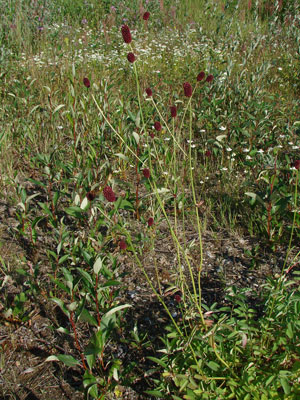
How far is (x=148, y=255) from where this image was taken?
2.31 m

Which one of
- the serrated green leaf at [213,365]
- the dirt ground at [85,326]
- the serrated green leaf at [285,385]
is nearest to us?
the serrated green leaf at [285,385]

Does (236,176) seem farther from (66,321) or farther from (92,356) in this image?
(92,356)

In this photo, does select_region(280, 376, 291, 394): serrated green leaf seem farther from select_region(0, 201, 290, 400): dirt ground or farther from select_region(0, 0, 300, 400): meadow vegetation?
select_region(0, 201, 290, 400): dirt ground

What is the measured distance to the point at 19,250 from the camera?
2.30 metres

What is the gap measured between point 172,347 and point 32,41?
572cm

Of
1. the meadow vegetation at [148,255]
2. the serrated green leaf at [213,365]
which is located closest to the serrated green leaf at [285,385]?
the meadow vegetation at [148,255]

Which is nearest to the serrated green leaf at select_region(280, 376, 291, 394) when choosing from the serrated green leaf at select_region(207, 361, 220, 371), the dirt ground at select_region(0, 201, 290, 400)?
the serrated green leaf at select_region(207, 361, 220, 371)

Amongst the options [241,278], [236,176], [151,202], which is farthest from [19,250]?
[236,176]

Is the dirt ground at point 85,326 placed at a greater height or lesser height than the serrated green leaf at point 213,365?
lesser

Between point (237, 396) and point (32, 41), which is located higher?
point (32, 41)

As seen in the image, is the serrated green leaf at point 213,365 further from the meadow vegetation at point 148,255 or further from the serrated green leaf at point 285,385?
the serrated green leaf at point 285,385

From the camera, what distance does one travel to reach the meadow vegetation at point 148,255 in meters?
1.52

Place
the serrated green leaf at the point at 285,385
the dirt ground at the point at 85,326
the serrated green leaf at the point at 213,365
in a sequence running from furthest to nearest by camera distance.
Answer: the dirt ground at the point at 85,326 → the serrated green leaf at the point at 213,365 → the serrated green leaf at the point at 285,385

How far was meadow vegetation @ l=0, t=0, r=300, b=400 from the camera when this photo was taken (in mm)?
1522
